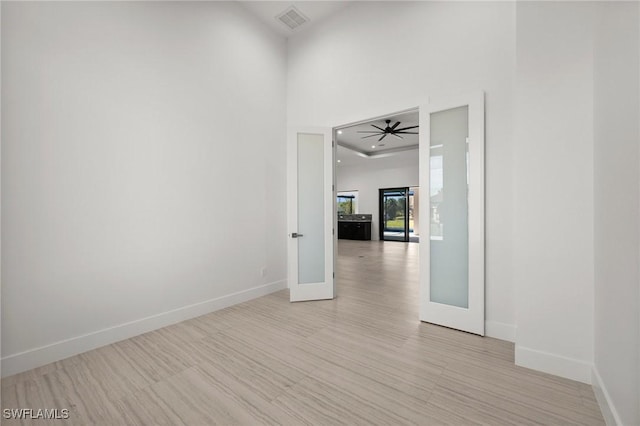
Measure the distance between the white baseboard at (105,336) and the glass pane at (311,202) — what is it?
1.06m

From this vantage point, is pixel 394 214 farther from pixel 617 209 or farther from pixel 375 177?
pixel 617 209

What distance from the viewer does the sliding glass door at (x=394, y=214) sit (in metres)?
10.7

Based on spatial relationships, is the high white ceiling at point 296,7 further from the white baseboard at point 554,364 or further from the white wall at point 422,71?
the white baseboard at point 554,364

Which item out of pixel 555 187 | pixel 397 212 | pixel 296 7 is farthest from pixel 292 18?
pixel 397 212

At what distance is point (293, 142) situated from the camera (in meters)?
3.74

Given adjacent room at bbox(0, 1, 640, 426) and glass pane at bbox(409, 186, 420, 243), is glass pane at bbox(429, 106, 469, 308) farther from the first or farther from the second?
glass pane at bbox(409, 186, 420, 243)

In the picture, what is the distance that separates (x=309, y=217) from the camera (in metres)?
3.83

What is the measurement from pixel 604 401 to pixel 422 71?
3.19 metres

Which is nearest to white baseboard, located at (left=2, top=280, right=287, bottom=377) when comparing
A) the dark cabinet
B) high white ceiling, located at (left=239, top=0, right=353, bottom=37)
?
high white ceiling, located at (left=239, top=0, right=353, bottom=37)

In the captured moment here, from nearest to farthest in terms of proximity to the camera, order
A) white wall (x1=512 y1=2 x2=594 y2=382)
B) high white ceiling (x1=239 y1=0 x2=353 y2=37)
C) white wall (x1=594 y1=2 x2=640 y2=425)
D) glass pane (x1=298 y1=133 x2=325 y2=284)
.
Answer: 1. white wall (x1=594 y1=2 x2=640 y2=425)
2. white wall (x1=512 y1=2 x2=594 y2=382)
3. high white ceiling (x1=239 y1=0 x2=353 y2=37)
4. glass pane (x1=298 y1=133 x2=325 y2=284)

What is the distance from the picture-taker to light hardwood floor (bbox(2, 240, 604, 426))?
157 cm

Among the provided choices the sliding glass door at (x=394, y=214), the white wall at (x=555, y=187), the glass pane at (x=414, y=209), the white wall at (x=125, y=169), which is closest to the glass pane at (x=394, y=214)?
the sliding glass door at (x=394, y=214)

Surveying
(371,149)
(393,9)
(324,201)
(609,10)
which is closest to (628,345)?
(609,10)

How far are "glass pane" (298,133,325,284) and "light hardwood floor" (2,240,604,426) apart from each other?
1.05m
